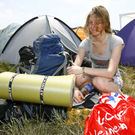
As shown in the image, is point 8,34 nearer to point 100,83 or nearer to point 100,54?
point 100,54

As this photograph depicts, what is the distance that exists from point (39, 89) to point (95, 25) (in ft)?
3.09

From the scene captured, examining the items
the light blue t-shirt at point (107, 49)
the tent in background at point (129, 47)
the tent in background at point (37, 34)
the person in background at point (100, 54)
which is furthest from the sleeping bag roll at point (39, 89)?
the tent in background at point (129, 47)

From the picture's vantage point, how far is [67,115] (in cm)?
141

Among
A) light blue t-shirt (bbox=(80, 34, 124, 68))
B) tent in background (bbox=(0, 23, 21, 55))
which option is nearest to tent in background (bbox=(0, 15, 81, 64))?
tent in background (bbox=(0, 23, 21, 55))

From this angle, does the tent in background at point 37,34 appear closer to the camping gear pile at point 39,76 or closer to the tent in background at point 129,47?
the tent in background at point 129,47

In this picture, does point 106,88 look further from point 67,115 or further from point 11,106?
point 11,106

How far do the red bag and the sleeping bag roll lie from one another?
25cm

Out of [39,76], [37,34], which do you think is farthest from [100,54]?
[37,34]

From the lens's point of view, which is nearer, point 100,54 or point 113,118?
point 113,118

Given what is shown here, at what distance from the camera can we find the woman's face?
5.32 ft

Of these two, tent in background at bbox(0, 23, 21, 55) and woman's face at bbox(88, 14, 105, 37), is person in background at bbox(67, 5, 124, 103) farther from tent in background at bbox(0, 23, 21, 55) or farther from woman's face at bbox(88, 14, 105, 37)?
tent in background at bbox(0, 23, 21, 55)

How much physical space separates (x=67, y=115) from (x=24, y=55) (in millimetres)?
847

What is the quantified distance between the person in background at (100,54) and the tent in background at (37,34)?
136 cm

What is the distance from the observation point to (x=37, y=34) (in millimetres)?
3227
